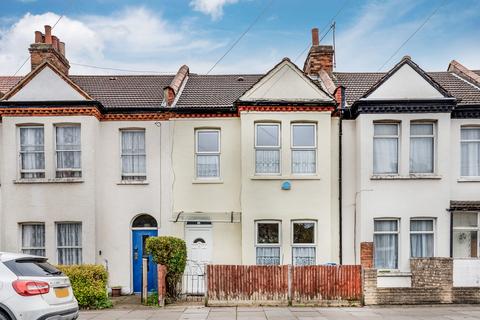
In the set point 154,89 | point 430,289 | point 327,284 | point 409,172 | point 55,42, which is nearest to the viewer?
point 327,284

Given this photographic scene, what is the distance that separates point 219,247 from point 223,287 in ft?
8.46

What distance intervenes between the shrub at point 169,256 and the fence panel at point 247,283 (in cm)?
107

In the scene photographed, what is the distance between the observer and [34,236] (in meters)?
14.8

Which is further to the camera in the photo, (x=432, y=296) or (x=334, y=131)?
(x=334, y=131)

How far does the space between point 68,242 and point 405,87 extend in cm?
1318

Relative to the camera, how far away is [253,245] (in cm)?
A: 1437

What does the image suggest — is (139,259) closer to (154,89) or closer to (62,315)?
(154,89)

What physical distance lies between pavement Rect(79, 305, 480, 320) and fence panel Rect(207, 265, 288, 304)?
0.40 metres

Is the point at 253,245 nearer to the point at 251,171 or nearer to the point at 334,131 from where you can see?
the point at 251,171

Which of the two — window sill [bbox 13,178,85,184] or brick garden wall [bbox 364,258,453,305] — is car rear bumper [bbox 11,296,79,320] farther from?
brick garden wall [bbox 364,258,453,305]

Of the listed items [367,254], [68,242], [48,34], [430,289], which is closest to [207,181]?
[68,242]

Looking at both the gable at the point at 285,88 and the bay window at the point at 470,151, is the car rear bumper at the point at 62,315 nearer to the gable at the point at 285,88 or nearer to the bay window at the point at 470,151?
the gable at the point at 285,88

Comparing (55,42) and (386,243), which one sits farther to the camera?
(55,42)

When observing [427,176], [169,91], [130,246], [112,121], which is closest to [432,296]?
[427,176]
